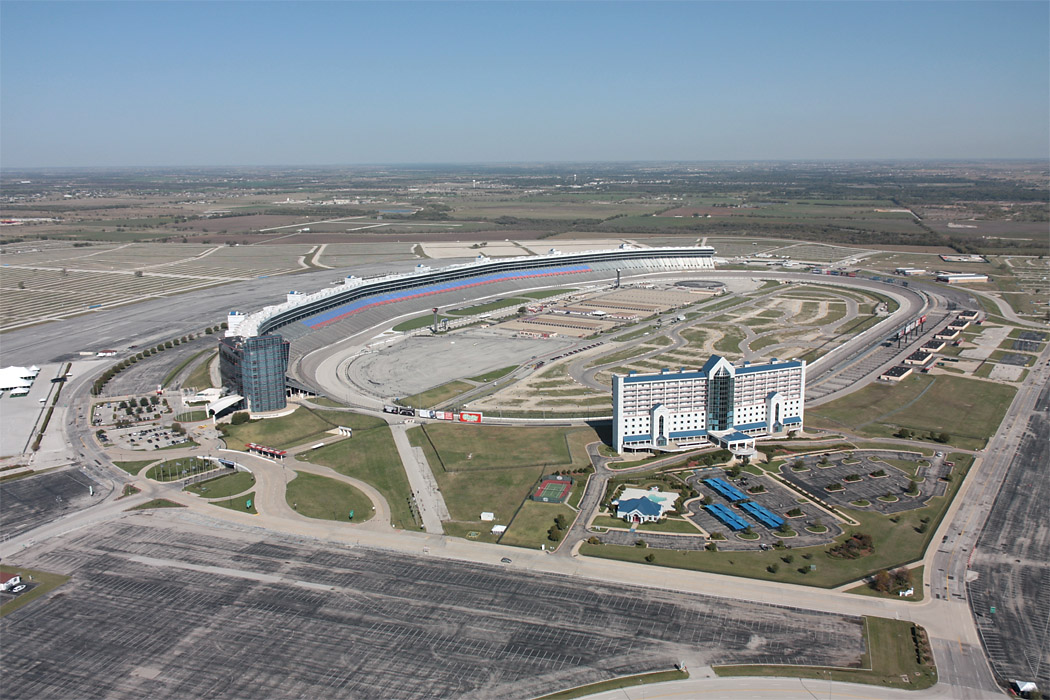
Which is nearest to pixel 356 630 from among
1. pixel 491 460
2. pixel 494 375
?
pixel 491 460

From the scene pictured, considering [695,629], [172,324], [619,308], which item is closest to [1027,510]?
[695,629]

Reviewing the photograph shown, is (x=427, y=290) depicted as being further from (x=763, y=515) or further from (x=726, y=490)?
(x=763, y=515)

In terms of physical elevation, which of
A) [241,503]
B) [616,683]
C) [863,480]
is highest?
[863,480]

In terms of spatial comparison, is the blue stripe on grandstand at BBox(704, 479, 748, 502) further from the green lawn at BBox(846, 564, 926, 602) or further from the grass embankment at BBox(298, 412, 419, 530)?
the grass embankment at BBox(298, 412, 419, 530)

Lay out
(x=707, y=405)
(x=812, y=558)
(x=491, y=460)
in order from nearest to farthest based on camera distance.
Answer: (x=812, y=558), (x=491, y=460), (x=707, y=405)

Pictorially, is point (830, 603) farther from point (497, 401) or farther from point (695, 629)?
point (497, 401)

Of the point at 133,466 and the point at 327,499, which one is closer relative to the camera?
the point at 327,499

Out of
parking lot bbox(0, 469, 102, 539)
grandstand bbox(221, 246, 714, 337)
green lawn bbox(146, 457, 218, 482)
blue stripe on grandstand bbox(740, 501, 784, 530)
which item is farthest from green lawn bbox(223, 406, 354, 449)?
blue stripe on grandstand bbox(740, 501, 784, 530)
